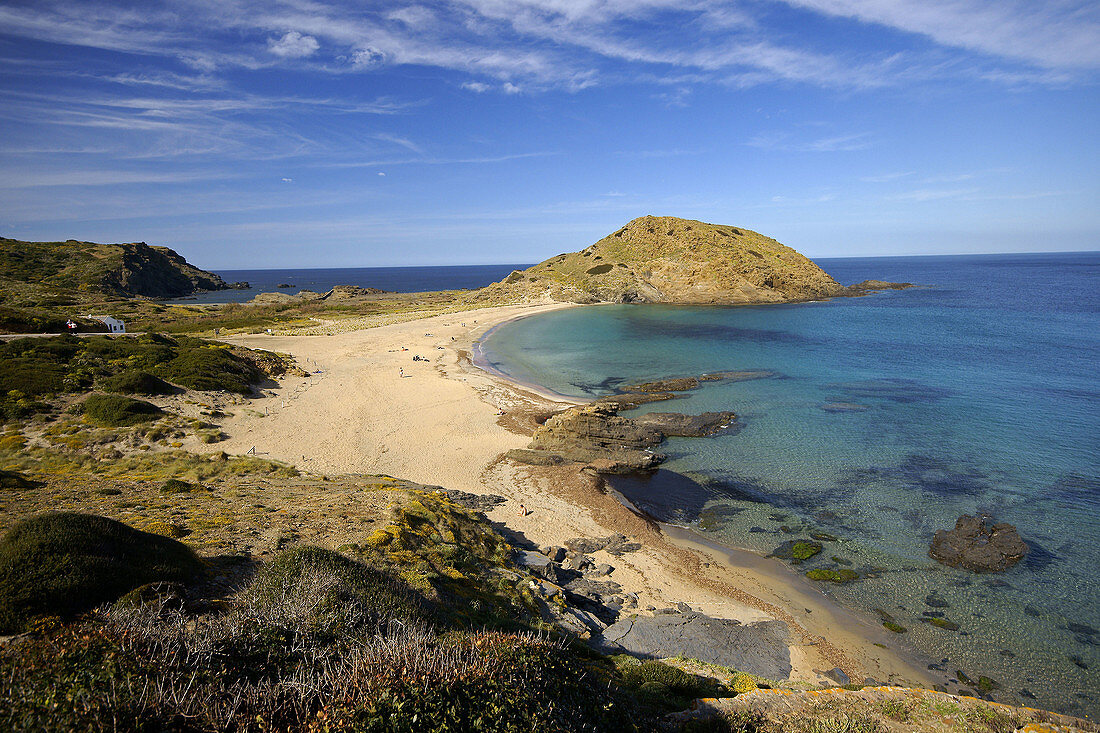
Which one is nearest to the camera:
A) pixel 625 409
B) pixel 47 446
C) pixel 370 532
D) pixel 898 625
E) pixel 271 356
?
pixel 370 532

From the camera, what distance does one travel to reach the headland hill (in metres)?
4.45

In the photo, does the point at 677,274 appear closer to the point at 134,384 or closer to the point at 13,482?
the point at 134,384

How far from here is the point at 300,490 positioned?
14.0 metres

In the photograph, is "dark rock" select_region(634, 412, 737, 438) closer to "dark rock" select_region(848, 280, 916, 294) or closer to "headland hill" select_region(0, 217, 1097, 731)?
"headland hill" select_region(0, 217, 1097, 731)

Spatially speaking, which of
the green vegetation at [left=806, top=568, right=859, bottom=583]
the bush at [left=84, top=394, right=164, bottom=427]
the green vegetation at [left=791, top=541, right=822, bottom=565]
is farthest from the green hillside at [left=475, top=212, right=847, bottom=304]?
the green vegetation at [left=806, top=568, right=859, bottom=583]

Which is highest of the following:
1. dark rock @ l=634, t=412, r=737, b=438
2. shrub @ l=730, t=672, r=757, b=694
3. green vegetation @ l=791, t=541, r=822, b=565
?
shrub @ l=730, t=672, r=757, b=694

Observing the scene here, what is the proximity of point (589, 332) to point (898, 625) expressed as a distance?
49201 mm

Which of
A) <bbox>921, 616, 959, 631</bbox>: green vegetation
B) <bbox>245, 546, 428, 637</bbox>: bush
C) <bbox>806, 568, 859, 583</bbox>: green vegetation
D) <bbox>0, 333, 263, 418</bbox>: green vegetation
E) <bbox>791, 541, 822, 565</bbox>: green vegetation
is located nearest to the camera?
<bbox>245, 546, 428, 637</bbox>: bush

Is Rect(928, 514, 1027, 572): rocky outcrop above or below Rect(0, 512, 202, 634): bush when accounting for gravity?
below

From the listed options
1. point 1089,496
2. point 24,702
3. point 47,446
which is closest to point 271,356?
point 47,446

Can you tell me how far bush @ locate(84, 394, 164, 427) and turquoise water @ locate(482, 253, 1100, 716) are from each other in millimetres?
21157

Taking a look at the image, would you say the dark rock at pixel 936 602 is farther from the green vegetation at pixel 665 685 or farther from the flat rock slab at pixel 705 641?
the green vegetation at pixel 665 685

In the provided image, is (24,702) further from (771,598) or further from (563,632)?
(771,598)

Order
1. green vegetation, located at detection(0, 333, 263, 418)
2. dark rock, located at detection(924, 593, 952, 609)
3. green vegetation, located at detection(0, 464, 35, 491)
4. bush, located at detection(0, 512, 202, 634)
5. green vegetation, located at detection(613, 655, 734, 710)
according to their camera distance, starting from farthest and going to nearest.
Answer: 1. green vegetation, located at detection(0, 333, 263, 418)
2. dark rock, located at detection(924, 593, 952, 609)
3. green vegetation, located at detection(0, 464, 35, 491)
4. green vegetation, located at detection(613, 655, 734, 710)
5. bush, located at detection(0, 512, 202, 634)
